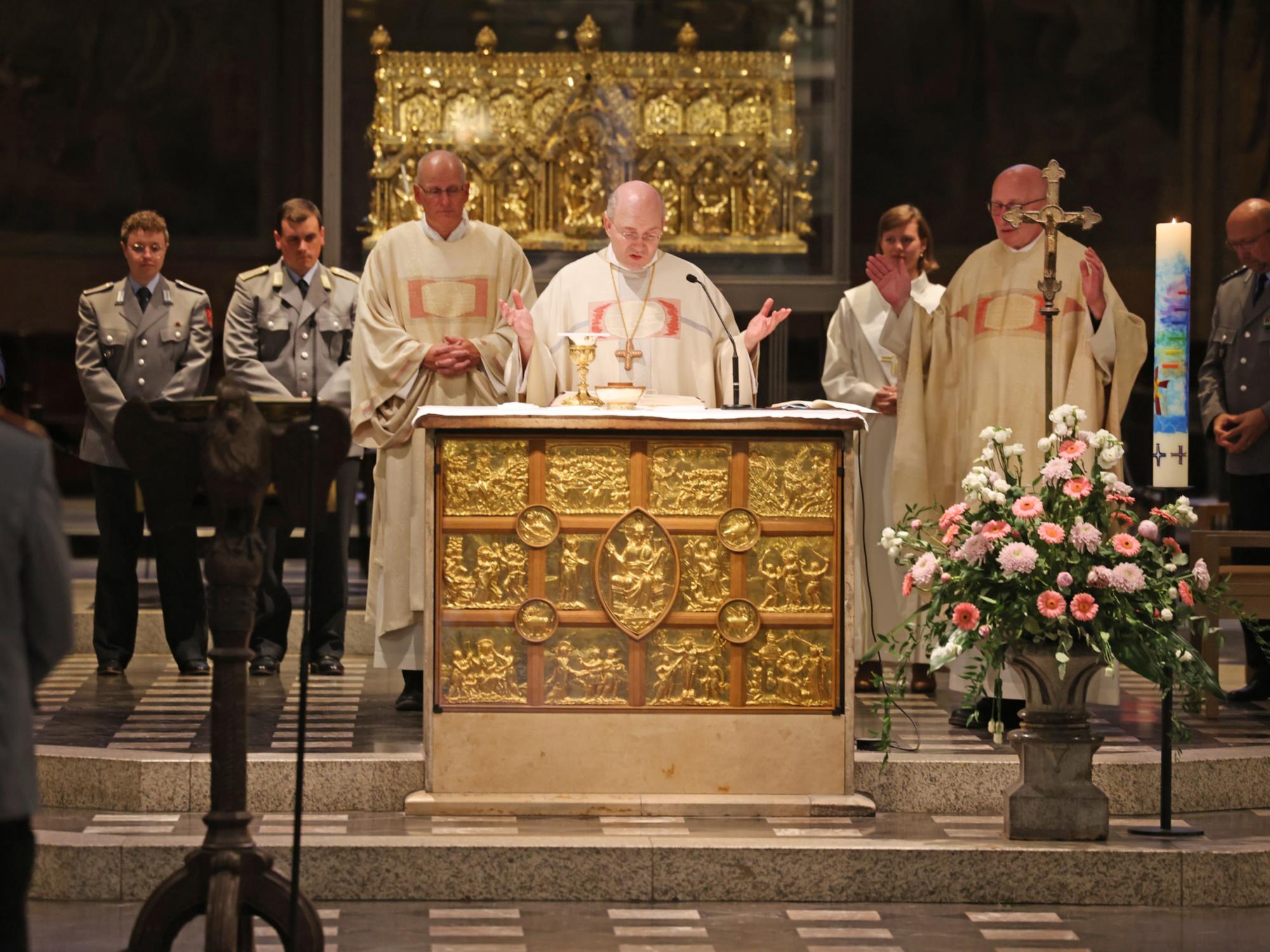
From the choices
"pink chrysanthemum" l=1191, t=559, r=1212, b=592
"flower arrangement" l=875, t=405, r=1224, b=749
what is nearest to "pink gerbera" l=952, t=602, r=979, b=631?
"flower arrangement" l=875, t=405, r=1224, b=749

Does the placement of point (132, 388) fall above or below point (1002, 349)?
below

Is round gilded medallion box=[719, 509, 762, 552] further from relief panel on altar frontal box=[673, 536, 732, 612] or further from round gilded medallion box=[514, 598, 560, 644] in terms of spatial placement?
round gilded medallion box=[514, 598, 560, 644]

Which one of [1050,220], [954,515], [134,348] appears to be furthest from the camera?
[134,348]

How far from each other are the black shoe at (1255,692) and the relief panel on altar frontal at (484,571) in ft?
9.94

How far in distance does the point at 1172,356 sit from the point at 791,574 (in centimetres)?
123

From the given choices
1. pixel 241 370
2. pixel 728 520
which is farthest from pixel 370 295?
pixel 728 520

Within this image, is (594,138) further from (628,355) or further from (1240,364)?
(628,355)

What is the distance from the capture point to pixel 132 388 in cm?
757

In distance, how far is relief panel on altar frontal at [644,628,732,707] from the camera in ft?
18.7

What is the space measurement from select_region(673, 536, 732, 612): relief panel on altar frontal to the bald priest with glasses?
3.75 ft

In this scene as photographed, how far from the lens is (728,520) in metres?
5.72

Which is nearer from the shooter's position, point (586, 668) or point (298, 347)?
point (586, 668)

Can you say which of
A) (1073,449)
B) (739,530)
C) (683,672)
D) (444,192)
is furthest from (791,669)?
(444,192)

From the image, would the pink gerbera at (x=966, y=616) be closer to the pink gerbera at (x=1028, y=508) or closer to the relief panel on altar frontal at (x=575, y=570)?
the pink gerbera at (x=1028, y=508)
